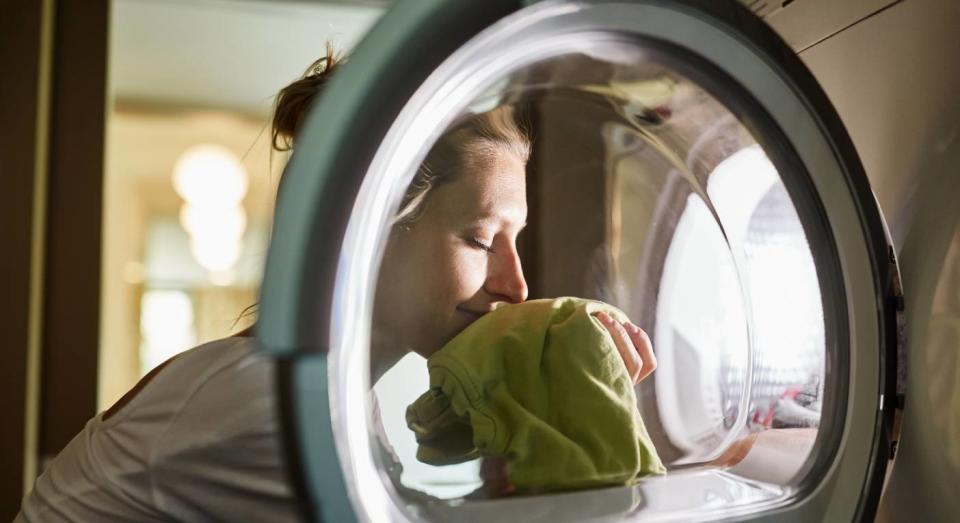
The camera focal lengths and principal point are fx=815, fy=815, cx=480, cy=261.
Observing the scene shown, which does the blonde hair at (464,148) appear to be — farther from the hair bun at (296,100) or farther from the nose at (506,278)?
the hair bun at (296,100)

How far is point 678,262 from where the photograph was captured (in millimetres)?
664

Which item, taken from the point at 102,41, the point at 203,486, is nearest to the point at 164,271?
the point at 102,41

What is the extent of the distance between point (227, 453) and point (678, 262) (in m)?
0.38

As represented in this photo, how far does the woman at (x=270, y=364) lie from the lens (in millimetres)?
516

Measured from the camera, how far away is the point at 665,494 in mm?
582

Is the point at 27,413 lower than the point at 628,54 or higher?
lower

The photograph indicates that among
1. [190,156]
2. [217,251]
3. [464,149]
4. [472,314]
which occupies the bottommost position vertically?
[472,314]

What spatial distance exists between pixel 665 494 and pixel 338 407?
0.28 m

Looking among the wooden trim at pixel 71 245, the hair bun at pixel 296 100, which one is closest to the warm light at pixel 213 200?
the wooden trim at pixel 71 245

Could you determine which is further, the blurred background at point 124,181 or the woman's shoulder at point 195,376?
the blurred background at point 124,181

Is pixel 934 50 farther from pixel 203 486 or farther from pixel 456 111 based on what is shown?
pixel 203 486

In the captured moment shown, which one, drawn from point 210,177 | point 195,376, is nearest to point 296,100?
point 195,376

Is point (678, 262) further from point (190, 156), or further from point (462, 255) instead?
point (190, 156)

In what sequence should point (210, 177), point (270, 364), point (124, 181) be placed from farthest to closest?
point (124, 181)
point (210, 177)
point (270, 364)
